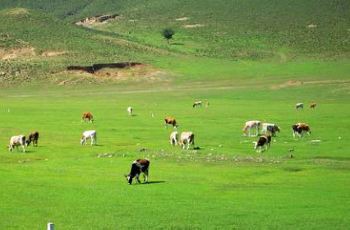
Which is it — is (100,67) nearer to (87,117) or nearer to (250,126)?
(87,117)

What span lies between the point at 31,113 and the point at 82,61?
Result: 48207 millimetres

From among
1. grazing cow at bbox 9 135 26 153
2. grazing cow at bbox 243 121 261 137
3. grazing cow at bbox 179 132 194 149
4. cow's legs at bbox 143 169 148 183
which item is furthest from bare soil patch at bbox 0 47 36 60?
cow's legs at bbox 143 169 148 183

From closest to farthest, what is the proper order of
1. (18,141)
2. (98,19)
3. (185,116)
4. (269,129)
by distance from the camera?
1. (18,141)
2. (269,129)
3. (185,116)
4. (98,19)

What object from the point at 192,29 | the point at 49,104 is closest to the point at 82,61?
the point at 49,104

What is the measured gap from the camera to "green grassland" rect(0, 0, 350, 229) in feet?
83.4

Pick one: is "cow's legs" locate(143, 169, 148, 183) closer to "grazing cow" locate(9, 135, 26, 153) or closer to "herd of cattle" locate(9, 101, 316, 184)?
"herd of cattle" locate(9, 101, 316, 184)

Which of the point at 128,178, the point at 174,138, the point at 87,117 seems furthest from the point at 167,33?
the point at 128,178

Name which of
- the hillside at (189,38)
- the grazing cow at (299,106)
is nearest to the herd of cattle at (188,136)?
the grazing cow at (299,106)

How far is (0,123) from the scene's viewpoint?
5844 cm

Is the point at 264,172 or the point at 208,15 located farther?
the point at 208,15

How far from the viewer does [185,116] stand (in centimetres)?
6512

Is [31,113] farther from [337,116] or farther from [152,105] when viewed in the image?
[337,116]

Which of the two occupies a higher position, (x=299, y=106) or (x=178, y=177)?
(x=299, y=106)

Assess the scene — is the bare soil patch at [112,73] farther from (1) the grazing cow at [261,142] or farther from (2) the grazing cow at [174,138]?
(1) the grazing cow at [261,142]
